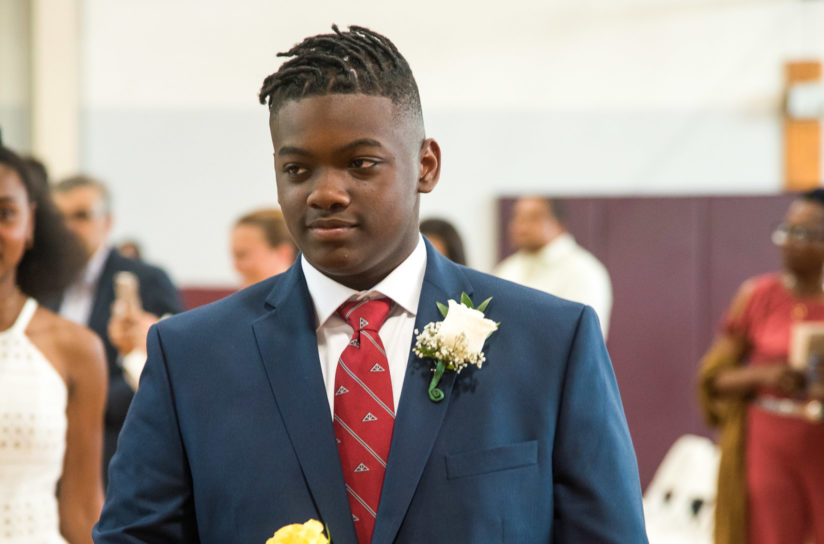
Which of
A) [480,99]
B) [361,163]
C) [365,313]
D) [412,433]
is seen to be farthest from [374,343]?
[480,99]

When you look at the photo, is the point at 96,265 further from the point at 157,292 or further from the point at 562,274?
the point at 562,274

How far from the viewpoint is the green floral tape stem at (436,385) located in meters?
1.47

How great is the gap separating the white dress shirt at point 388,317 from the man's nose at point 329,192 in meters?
0.19

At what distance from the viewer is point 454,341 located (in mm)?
1452

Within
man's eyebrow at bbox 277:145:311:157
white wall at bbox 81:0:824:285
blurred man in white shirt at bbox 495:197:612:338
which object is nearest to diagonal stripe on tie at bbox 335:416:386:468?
man's eyebrow at bbox 277:145:311:157

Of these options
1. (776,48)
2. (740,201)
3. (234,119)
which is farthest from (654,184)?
(234,119)

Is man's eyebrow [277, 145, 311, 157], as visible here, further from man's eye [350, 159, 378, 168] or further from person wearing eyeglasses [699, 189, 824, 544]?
person wearing eyeglasses [699, 189, 824, 544]

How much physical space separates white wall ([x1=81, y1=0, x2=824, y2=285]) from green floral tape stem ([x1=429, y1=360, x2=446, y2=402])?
21.5 feet

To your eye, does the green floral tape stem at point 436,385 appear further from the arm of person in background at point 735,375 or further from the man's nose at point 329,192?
the arm of person in background at point 735,375

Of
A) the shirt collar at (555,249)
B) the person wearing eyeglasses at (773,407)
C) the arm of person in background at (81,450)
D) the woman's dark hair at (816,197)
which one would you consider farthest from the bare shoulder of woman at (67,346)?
the shirt collar at (555,249)

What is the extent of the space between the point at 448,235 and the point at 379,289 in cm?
241

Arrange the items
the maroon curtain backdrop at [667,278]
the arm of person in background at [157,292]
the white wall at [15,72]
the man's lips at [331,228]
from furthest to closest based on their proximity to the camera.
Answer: the white wall at [15,72] < the maroon curtain backdrop at [667,278] < the arm of person in background at [157,292] < the man's lips at [331,228]

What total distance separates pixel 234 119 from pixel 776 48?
13.6ft

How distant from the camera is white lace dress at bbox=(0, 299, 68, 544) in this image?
238 centimetres
